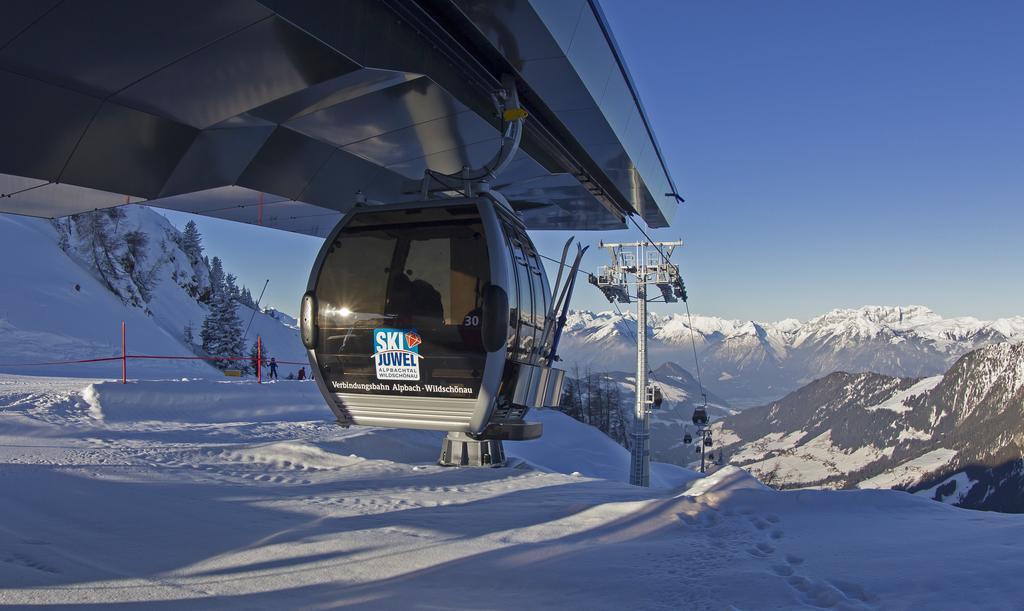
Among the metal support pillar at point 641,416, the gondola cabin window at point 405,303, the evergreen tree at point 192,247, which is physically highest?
the evergreen tree at point 192,247

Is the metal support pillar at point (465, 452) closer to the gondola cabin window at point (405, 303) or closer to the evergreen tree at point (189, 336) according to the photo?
the gondola cabin window at point (405, 303)

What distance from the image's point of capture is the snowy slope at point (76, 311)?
31.7m

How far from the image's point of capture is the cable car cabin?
5949 mm

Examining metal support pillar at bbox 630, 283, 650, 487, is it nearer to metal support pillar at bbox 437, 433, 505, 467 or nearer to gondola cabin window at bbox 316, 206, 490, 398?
metal support pillar at bbox 437, 433, 505, 467

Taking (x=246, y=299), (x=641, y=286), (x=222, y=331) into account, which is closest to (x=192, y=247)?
(x=246, y=299)

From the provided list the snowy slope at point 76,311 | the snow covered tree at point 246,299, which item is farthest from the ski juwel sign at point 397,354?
the snow covered tree at point 246,299

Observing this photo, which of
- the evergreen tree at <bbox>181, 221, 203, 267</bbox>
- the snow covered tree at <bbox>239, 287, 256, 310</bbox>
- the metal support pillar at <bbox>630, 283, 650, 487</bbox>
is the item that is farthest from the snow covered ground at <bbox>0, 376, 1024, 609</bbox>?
the snow covered tree at <bbox>239, 287, 256, 310</bbox>

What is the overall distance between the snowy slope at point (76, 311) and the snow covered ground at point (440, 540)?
20.8 m

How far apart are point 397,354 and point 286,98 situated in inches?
111

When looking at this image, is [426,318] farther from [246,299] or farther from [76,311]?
[246,299]

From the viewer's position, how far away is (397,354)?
243 inches

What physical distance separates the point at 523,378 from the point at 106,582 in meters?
3.86

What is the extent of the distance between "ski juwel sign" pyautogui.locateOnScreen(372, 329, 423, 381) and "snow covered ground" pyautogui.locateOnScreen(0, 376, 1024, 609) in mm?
1249

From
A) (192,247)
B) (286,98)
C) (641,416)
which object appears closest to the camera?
(286,98)
